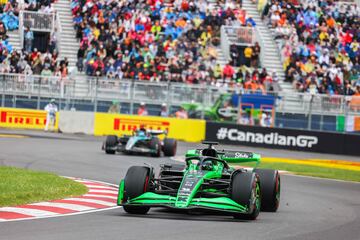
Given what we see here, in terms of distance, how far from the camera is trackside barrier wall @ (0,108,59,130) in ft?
124

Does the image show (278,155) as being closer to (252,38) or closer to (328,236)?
(252,38)

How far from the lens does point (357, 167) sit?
2994cm

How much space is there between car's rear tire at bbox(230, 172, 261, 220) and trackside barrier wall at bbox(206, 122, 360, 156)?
73.5 feet

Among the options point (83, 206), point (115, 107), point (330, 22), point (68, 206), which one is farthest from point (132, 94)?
point (68, 206)

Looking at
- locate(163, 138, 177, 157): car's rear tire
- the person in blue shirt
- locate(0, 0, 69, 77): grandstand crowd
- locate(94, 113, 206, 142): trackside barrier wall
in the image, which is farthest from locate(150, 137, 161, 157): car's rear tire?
the person in blue shirt

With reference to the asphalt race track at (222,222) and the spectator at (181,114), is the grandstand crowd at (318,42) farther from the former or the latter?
the asphalt race track at (222,222)

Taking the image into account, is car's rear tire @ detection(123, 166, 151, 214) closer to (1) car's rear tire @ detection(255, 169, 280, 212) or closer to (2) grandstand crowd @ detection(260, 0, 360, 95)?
(1) car's rear tire @ detection(255, 169, 280, 212)

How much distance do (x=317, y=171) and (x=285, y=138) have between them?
9.58m

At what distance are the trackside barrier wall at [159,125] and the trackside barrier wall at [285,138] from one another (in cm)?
52

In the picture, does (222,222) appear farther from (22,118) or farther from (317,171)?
(22,118)

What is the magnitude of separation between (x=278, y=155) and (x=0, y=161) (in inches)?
487

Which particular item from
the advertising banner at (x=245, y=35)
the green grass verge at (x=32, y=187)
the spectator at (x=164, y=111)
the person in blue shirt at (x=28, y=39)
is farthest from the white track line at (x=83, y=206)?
the advertising banner at (x=245, y=35)

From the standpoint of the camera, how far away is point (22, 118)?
125 ft

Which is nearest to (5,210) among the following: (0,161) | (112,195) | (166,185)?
(166,185)
